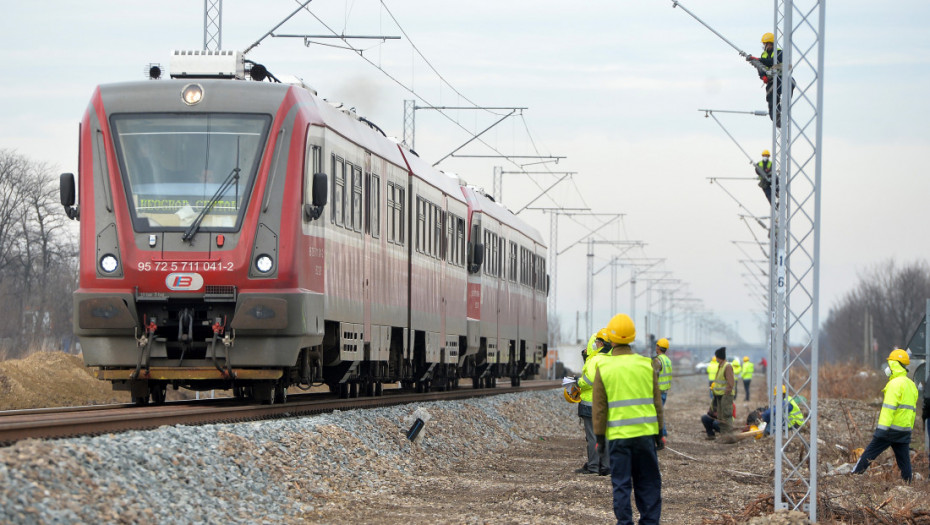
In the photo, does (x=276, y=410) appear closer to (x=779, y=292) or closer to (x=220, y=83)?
(x=220, y=83)

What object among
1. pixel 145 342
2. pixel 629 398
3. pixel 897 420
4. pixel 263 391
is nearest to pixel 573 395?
pixel 263 391

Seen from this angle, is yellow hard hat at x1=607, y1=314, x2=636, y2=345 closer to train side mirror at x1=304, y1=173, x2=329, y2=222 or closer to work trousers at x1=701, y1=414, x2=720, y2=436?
train side mirror at x1=304, y1=173, x2=329, y2=222

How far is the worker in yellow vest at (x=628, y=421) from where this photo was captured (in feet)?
32.0

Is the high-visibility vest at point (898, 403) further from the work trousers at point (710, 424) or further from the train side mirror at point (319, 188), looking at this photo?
the work trousers at point (710, 424)

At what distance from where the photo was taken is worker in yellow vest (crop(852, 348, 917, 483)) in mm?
16750

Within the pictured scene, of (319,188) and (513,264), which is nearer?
(319,188)

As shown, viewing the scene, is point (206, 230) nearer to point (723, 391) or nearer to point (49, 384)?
point (49, 384)

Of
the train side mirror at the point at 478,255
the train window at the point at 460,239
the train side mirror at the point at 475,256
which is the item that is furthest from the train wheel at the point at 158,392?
the train side mirror at the point at 478,255

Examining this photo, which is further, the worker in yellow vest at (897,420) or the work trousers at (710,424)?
the work trousers at (710,424)

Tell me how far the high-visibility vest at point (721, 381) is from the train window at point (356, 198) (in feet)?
34.0

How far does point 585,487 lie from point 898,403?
4968 millimetres

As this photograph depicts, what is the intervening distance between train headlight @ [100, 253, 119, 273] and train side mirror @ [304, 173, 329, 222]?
211cm

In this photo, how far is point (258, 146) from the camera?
48.4 feet

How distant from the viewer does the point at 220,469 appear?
10.8 metres
